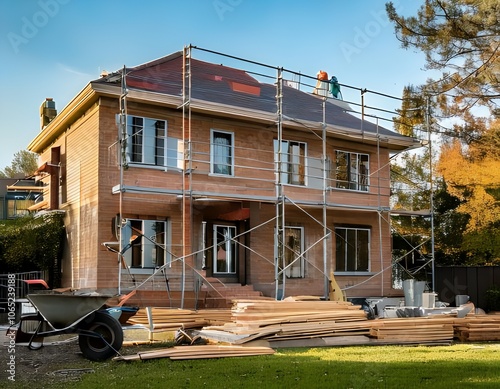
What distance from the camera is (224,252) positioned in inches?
867

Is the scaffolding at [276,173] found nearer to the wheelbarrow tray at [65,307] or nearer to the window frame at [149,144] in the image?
the window frame at [149,144]

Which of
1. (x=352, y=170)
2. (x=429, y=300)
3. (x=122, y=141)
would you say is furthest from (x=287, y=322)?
(x=352, y=170)

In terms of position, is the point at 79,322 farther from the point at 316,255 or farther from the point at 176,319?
the point at 316,255

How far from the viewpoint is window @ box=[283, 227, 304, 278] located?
23297 mm

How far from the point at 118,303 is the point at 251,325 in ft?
16.9

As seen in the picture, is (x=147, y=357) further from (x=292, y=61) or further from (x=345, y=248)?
(x=292, y=61)

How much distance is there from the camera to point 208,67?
24.2m

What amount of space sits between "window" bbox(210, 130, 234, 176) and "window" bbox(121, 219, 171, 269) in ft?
8.86

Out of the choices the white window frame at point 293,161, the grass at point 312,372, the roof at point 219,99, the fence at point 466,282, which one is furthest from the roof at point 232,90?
the grass at point 312,372

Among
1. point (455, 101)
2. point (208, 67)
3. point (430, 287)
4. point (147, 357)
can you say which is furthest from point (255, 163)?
point (147, 357)

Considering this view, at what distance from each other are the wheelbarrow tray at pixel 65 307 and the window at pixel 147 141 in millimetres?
9166

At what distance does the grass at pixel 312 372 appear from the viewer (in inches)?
356

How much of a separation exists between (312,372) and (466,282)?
657 inches

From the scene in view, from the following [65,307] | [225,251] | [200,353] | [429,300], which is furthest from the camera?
[225,251]
